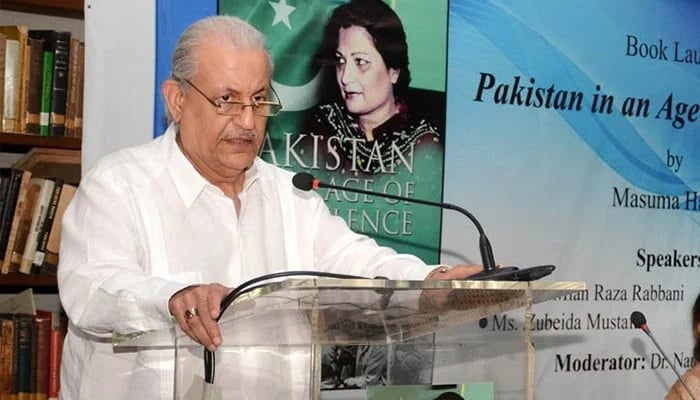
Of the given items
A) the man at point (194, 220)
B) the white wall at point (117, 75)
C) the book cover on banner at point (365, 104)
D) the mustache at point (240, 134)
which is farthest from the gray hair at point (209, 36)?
the book cover on banner at point (365, 104)

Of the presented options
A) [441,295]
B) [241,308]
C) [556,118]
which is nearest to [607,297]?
[556,118]

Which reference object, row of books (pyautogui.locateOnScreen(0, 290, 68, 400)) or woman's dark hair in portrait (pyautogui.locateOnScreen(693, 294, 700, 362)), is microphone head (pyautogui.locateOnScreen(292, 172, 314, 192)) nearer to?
row of books (pyautogui.locateOnScreen(0, 290, 68, 400))

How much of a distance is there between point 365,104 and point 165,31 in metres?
0.72

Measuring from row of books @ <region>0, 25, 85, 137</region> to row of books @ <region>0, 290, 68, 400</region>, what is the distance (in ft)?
2.03

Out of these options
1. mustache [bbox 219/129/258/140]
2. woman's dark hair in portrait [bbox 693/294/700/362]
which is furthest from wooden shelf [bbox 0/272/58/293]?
woman's dark hair in portrait [bbox 693/294/700/362]

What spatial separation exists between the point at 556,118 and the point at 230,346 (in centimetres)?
232

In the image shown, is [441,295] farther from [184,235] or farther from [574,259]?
[574,259]

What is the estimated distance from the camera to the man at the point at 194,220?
2082 mm

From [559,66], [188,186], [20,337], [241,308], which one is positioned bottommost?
[20,337]

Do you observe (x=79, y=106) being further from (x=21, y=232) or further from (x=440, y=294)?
(x=440, y=294)

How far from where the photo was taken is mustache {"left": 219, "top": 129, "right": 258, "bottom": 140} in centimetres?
229

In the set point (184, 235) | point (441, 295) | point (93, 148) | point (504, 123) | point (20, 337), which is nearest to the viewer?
point (441, 295)

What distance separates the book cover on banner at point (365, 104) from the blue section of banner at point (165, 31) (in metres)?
0.13

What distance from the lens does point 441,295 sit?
1.66 meters
